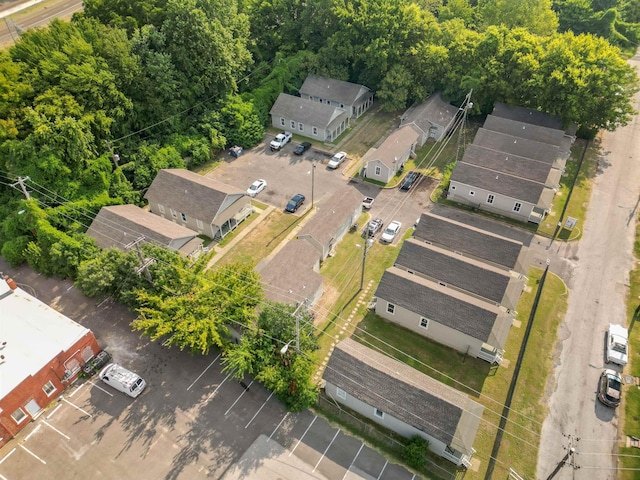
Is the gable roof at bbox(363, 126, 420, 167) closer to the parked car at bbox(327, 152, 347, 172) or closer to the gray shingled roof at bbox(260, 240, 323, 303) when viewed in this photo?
the parked car at bbox(327, 152, 347, 172)

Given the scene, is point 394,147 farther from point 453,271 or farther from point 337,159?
point 453,271

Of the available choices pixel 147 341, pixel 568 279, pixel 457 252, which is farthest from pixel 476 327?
pixel 147 341

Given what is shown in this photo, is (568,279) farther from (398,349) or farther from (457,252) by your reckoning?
(398,349)

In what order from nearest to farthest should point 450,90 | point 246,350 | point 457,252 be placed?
point 246,350
point 457,252
point 450,90

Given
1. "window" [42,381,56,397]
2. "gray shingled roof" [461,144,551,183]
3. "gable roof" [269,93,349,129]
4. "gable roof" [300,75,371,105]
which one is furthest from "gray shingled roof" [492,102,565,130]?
"window" [42,381,56,397]

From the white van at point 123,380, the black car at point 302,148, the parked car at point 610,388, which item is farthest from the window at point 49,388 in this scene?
the parked car at point 610,388

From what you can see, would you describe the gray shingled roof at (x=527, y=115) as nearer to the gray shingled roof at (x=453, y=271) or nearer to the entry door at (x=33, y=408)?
the gray shingled roof at (x=453, y=271)

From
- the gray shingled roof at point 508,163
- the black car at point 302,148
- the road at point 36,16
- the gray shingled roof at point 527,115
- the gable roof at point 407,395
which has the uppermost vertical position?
the road at point 36,16
